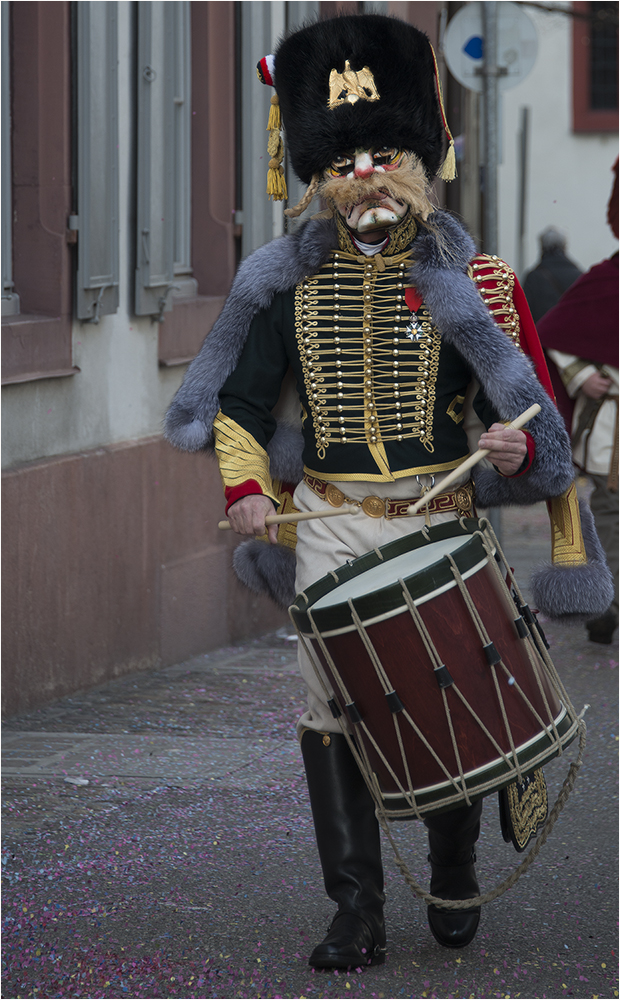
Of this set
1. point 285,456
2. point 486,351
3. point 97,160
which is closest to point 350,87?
point 486,351

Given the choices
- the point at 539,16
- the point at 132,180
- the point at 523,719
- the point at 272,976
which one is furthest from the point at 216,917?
the point at 539,16

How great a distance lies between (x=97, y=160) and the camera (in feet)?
19.9

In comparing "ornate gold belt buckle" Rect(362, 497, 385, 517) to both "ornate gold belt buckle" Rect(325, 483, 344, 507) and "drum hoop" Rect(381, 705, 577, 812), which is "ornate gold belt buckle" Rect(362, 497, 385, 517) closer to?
"ornate gold belt buckle" Rect(325, 483, 344, 507)

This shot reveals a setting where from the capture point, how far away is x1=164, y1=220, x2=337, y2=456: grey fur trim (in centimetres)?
371

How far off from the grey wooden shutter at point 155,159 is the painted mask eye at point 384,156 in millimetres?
3017

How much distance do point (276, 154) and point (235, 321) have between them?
1.54 feet

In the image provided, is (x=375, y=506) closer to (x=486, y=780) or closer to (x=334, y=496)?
(x=334, y=496)

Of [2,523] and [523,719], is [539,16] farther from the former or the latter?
[523,719]

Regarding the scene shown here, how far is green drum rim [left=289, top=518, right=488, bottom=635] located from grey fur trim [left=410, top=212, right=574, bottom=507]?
0.38 metres

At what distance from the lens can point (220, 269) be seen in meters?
7.44

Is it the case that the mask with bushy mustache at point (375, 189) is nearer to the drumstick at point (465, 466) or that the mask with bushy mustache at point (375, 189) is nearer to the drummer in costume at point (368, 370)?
the drummer in costume at point (368, 370)

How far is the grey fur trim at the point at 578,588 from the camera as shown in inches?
148

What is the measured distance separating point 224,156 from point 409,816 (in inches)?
189

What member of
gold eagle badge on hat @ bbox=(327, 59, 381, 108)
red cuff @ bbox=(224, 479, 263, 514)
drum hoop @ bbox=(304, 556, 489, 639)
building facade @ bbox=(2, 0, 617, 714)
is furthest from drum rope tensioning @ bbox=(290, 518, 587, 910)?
building facade @ bbox=(2, 0, 617, 714)
